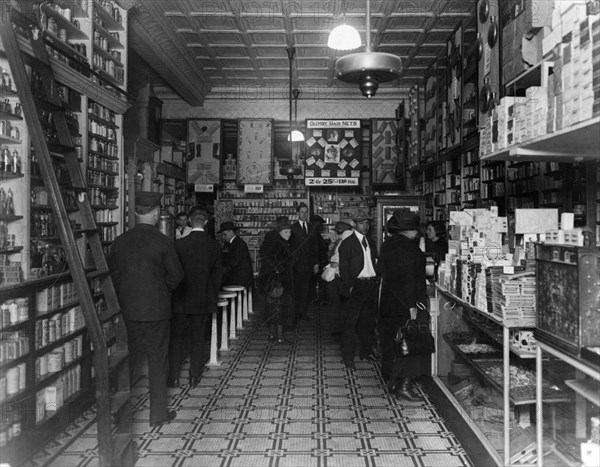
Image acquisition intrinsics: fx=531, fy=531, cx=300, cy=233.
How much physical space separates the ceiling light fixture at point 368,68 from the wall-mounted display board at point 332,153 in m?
8.67

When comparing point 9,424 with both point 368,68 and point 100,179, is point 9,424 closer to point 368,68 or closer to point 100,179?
point 100,179

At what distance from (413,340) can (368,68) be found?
2402 millimetres

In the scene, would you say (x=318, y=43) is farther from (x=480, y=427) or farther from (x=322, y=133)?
(x=480, y=427)

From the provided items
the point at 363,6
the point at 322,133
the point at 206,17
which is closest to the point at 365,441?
the point at 363,6

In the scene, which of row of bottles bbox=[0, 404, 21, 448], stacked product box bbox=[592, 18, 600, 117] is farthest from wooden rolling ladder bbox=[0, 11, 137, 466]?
stacked product box bbox=[592, 18, 600, 117]

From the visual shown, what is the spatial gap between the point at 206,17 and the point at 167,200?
393cm

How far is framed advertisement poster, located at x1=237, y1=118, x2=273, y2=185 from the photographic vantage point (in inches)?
493

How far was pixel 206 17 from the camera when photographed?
8602 mm

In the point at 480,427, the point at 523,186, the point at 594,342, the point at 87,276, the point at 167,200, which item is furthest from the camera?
the point at 167,200

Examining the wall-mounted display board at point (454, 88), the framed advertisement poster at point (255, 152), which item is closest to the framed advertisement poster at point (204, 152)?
the framed advertisement poster at point (255, 152)

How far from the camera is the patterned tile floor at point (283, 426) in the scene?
362 cm

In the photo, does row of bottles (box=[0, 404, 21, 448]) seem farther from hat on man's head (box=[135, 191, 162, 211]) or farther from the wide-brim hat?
the wide-brim hat

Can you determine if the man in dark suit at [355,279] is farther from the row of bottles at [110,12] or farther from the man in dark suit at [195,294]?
the row of bottles at [110,12]

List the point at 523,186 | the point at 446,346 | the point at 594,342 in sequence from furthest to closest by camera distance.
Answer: the point at 523,186
the point at 446,346
the point at 594,342
